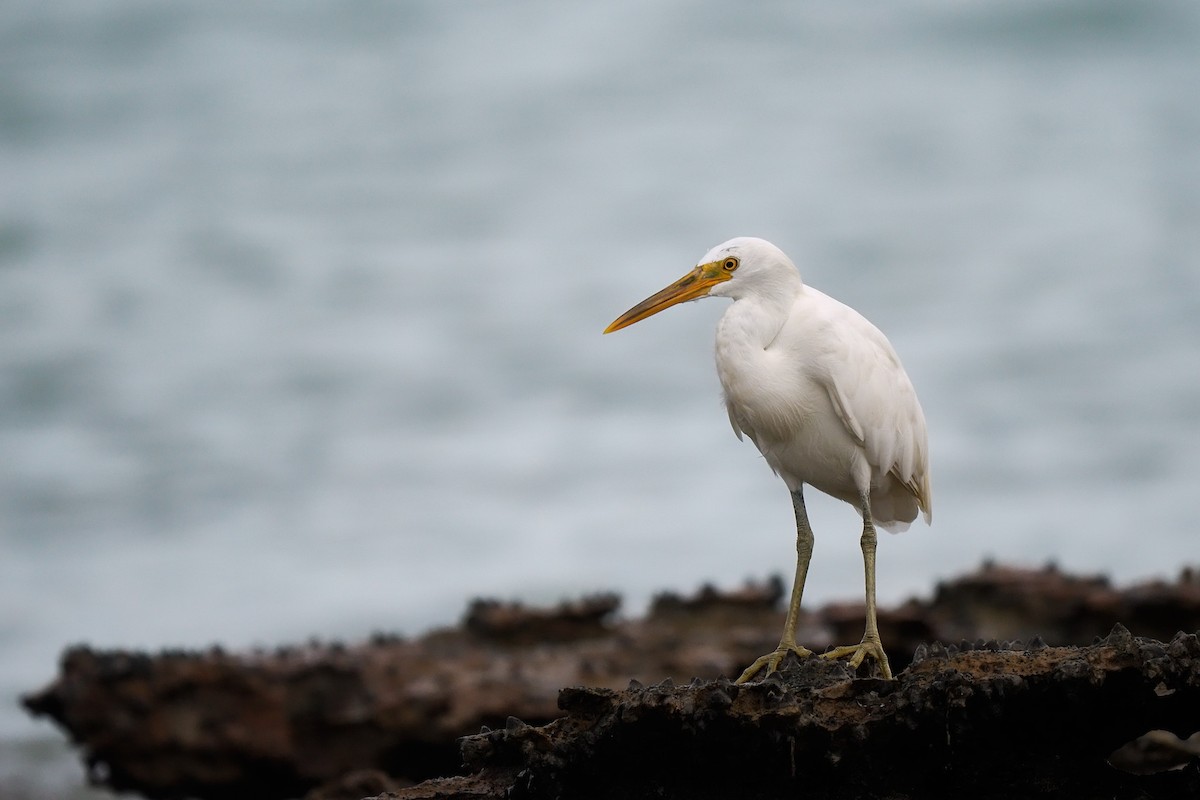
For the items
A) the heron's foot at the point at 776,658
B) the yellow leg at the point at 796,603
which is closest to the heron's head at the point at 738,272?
the yellow leg at the point at 796,603

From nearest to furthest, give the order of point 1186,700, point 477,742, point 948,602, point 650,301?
point 1186,700, point 477,742, point 650,301, point 948,602

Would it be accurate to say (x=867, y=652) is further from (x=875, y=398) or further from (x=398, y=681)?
(x=398, y=681)

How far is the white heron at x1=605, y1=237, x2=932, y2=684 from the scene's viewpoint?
26.9 feet

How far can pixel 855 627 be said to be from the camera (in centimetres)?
1307

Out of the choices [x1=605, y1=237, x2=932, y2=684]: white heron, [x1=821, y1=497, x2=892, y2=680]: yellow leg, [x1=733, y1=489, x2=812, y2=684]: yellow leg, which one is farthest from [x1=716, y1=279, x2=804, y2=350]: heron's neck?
[x1=821, y1=497, x2=892, y2=680]: yellow leg

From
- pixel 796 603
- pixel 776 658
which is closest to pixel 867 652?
pixel 776 658

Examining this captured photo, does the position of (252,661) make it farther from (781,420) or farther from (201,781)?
(781,420)

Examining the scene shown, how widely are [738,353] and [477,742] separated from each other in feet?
10.6

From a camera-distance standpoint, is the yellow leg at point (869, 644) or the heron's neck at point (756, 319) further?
the heron's neck at point (756, 319)

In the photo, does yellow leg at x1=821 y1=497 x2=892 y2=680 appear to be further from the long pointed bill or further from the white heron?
the long pointed bill

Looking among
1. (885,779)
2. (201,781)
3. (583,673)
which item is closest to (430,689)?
(583,673)

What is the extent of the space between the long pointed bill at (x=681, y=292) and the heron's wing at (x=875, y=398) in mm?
827

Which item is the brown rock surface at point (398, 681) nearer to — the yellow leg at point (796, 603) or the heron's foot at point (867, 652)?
the yellow leg at point (796, 603)

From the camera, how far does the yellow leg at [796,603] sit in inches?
305
